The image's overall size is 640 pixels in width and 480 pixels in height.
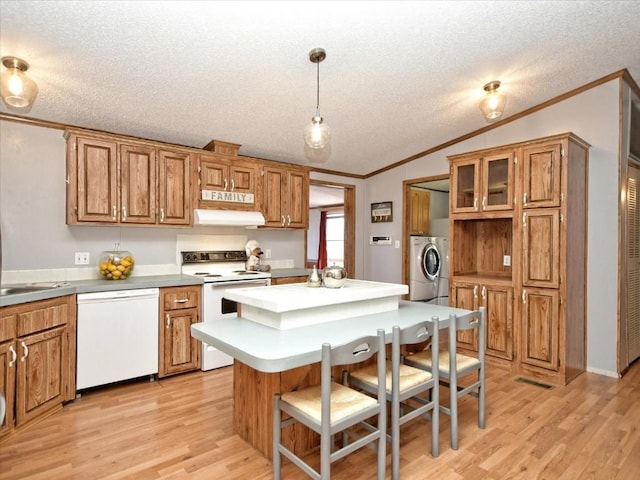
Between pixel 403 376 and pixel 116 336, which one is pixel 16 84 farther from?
pixel 403 376

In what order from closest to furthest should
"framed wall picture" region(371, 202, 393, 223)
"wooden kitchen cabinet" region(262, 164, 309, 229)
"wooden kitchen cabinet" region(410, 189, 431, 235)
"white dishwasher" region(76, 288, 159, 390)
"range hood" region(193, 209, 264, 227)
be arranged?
"white dishwasher" region(76, 288, 159, 390)
"range hood" region(193, 209, 264, 227)
"wooden kitchen cabinet" region(262, 164, 309, 229)
"framed wall picture" region(371, 202, 393, 223)
"wooden kitchen cabinet" region(410, 189, 431, 235)

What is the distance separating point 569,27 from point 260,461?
356cm

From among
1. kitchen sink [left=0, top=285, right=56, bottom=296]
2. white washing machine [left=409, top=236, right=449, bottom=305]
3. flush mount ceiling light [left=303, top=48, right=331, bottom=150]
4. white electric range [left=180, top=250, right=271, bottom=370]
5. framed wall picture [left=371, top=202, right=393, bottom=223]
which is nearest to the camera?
flush mount ceiling light [left=303, top=48, right=331, bottom=150]

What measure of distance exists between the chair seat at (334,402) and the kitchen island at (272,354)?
0.15 metres

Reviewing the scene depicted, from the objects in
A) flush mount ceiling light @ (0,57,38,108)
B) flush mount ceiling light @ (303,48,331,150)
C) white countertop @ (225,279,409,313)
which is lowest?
white countertop @ (225,279,409,313)

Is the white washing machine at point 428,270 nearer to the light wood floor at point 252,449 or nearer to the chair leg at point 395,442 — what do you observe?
the light wood floor at point 252,449

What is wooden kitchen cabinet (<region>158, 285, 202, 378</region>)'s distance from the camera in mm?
3354

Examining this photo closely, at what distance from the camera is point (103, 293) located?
9.98 feet

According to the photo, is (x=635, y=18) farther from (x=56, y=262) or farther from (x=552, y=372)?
(x=56, y=262)

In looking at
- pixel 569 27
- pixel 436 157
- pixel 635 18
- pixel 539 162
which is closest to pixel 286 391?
pixel 539 162

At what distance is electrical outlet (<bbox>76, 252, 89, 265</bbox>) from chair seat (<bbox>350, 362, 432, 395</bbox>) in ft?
8.75

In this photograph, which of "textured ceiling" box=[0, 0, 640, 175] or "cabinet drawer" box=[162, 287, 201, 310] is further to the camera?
"cabinet drawer" box=[162, 287, 201, 310]

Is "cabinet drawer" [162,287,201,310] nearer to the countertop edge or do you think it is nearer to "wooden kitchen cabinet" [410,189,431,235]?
the countertop edge

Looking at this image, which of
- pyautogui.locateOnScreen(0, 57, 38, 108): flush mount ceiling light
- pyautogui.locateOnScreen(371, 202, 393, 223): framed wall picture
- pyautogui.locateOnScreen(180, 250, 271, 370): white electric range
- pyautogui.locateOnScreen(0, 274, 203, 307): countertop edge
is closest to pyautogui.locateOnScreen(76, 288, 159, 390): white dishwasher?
pyautogui.locateOnScreen(0, 274, 203, 307): countertop edge
